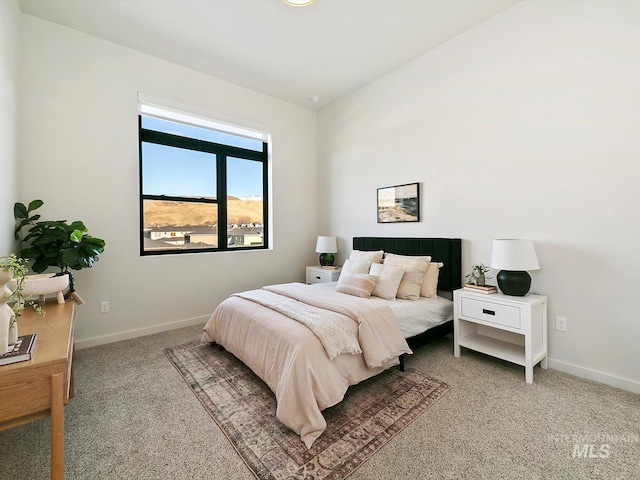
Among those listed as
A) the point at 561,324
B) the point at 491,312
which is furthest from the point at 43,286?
the point at 561,324

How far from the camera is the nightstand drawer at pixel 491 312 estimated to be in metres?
2.25

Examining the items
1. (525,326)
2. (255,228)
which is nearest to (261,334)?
(525,326)

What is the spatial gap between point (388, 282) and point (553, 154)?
179 cm

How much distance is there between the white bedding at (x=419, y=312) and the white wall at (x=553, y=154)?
0.52 metres

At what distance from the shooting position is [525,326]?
2180 mm

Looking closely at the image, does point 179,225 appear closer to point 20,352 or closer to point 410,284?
point 20,352

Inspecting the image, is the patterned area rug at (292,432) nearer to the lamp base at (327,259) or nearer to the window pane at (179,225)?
the window pane at (179,225)

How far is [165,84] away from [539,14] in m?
3.86

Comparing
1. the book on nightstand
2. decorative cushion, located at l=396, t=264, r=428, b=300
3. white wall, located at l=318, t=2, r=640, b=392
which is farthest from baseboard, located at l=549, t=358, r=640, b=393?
the book on nightstand

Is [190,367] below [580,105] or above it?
below

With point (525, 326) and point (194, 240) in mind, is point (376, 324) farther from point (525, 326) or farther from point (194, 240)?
point (194, 240)

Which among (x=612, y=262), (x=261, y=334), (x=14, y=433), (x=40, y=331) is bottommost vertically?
(x=14, y=433)

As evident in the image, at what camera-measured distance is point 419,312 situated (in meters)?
2.57

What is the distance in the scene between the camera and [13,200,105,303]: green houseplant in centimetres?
240
